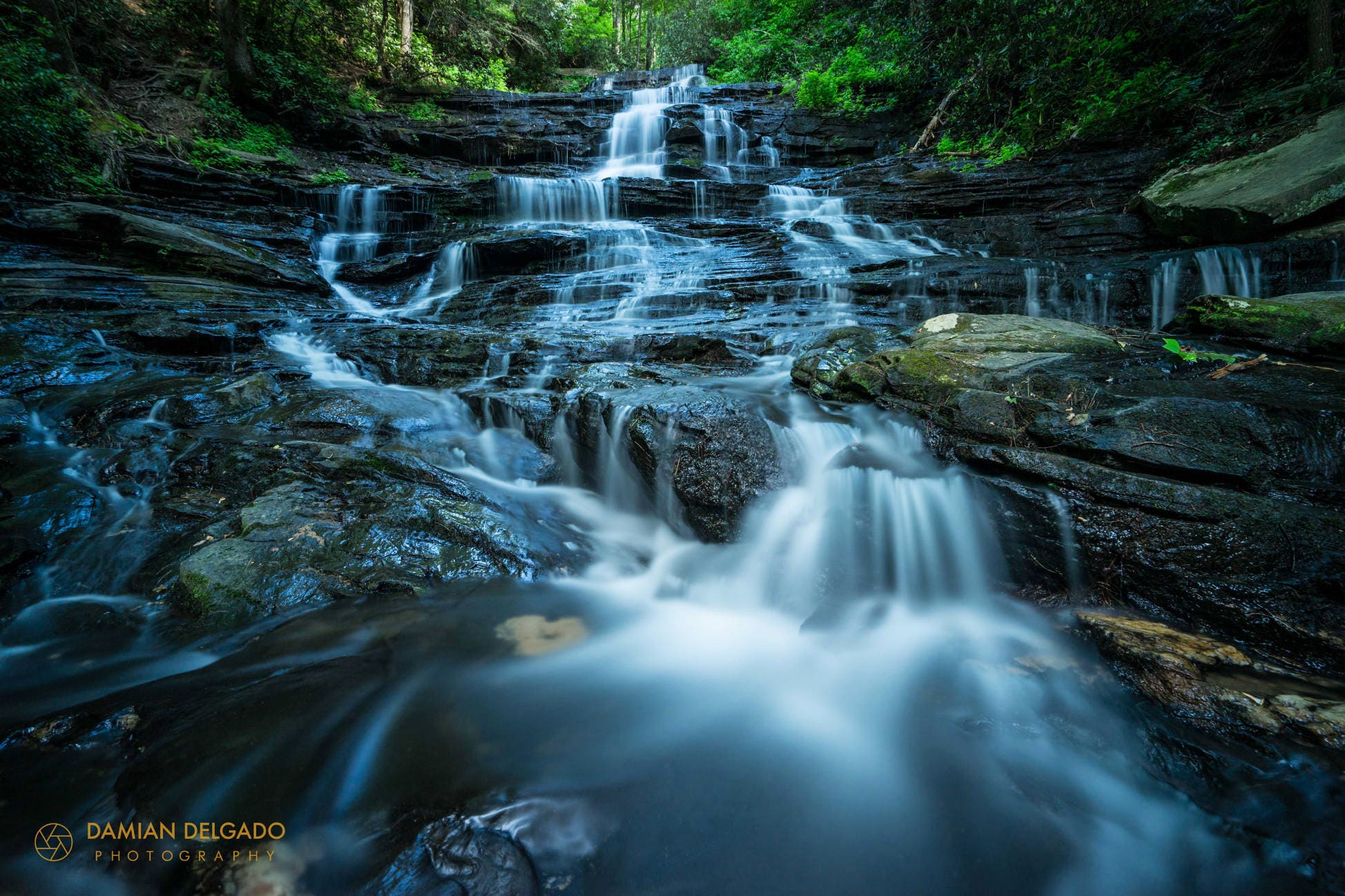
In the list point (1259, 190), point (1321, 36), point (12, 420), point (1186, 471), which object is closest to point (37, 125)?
point (12, 420)

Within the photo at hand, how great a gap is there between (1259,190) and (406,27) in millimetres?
22404

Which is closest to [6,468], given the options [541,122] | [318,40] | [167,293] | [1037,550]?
[167,293]

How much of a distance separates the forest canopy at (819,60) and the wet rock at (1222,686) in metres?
10.4

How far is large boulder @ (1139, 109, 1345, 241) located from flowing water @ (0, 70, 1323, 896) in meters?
6.90

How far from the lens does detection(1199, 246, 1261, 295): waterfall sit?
20.9 feet

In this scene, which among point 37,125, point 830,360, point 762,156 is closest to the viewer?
point 830,360

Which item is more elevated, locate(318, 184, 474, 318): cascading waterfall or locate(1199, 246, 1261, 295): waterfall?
locate(318, 184, 474, 318): cascading waterfall

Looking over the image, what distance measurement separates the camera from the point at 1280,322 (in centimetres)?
448

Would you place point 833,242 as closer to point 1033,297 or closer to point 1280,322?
point 1033,297

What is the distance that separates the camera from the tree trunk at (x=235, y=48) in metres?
12.6

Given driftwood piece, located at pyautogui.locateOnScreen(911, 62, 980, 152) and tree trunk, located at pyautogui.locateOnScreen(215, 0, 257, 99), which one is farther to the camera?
driftwood piece, located at pyautogui.locateOnScreen(911, 62, 980, 152)

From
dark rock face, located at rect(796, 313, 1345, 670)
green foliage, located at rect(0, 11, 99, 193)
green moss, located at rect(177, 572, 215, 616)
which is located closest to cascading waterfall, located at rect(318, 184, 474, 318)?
green foliage, located at rect(0, 11, 99, 193)

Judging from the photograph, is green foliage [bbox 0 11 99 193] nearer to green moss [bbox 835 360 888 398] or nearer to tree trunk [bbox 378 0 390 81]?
tree trunk [bbox 378 0 390 81]

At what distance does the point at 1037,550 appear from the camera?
3193mm
